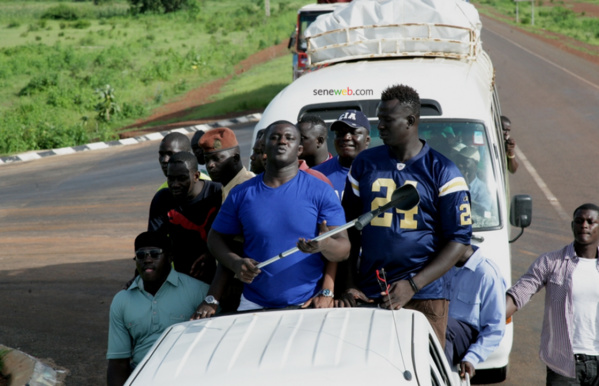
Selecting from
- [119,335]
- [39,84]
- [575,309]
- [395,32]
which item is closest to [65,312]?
[119,335]

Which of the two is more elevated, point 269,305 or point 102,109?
point 269,305

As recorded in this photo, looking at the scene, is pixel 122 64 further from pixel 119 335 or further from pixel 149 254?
pixel 119 335

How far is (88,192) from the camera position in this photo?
1625cm

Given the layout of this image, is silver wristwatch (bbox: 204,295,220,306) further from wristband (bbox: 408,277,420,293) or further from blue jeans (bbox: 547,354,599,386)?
blue jeans (bbox: 547,354,599,386)

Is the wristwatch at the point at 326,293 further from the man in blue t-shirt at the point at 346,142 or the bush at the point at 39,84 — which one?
the bush at the point at 39,84

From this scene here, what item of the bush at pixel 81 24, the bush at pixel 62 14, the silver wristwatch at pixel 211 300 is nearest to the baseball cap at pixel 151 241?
the silver wristwatch at pixel 211 300

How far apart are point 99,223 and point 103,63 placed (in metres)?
Answer: 26.7

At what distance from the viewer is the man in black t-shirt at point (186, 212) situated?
5.52 m

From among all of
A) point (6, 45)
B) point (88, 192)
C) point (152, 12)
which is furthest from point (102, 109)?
point (152, 12)

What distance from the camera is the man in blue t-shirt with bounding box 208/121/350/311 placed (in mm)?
4418

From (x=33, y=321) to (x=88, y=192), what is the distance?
26.2 ft

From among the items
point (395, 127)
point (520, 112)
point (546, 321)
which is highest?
point (395, 127)

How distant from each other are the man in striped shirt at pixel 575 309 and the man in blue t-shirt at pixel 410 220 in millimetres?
1004

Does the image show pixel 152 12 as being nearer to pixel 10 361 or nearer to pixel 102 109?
pixel 102 109
